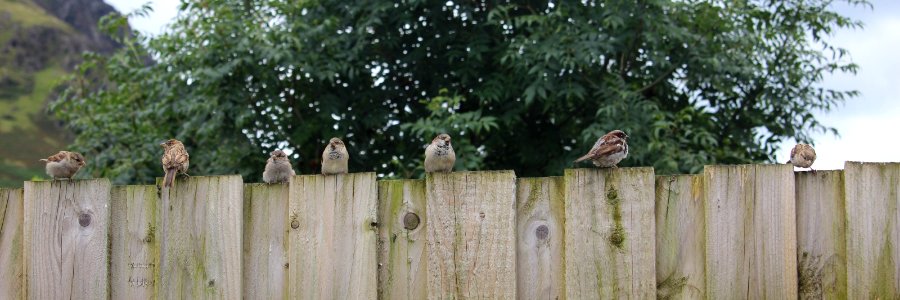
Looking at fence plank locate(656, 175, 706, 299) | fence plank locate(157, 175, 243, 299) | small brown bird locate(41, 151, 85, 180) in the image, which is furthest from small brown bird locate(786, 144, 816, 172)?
small brown bird locate(41, 151, 85, 180)

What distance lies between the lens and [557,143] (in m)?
11.3

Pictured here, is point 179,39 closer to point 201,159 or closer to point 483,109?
point 201,159

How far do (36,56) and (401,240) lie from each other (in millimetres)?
40396

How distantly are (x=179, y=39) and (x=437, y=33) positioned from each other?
3267 mm

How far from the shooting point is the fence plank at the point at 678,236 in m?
3.39

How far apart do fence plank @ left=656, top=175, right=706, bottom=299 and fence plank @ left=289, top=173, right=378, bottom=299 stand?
1.03 m

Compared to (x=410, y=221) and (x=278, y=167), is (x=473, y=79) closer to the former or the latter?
(x=278, y=167)

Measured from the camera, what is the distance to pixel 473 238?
3.42 m

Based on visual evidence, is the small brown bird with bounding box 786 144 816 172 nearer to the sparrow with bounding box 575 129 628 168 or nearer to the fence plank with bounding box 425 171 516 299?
the sparrow with bounding box 575 129 628 168

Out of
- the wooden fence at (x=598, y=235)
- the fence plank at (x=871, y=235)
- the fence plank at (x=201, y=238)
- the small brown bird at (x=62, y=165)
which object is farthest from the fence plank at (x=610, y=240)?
the small brown bird at (x=62, y=165)

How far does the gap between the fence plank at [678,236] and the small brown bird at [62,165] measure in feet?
14.3

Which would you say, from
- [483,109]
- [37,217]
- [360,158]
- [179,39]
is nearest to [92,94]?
[179,39]

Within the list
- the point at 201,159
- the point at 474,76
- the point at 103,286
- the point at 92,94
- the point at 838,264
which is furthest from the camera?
the point at 92,94

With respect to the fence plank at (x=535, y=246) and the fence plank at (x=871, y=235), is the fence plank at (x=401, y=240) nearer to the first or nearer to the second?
the fence plank at (x=535, y=246)
